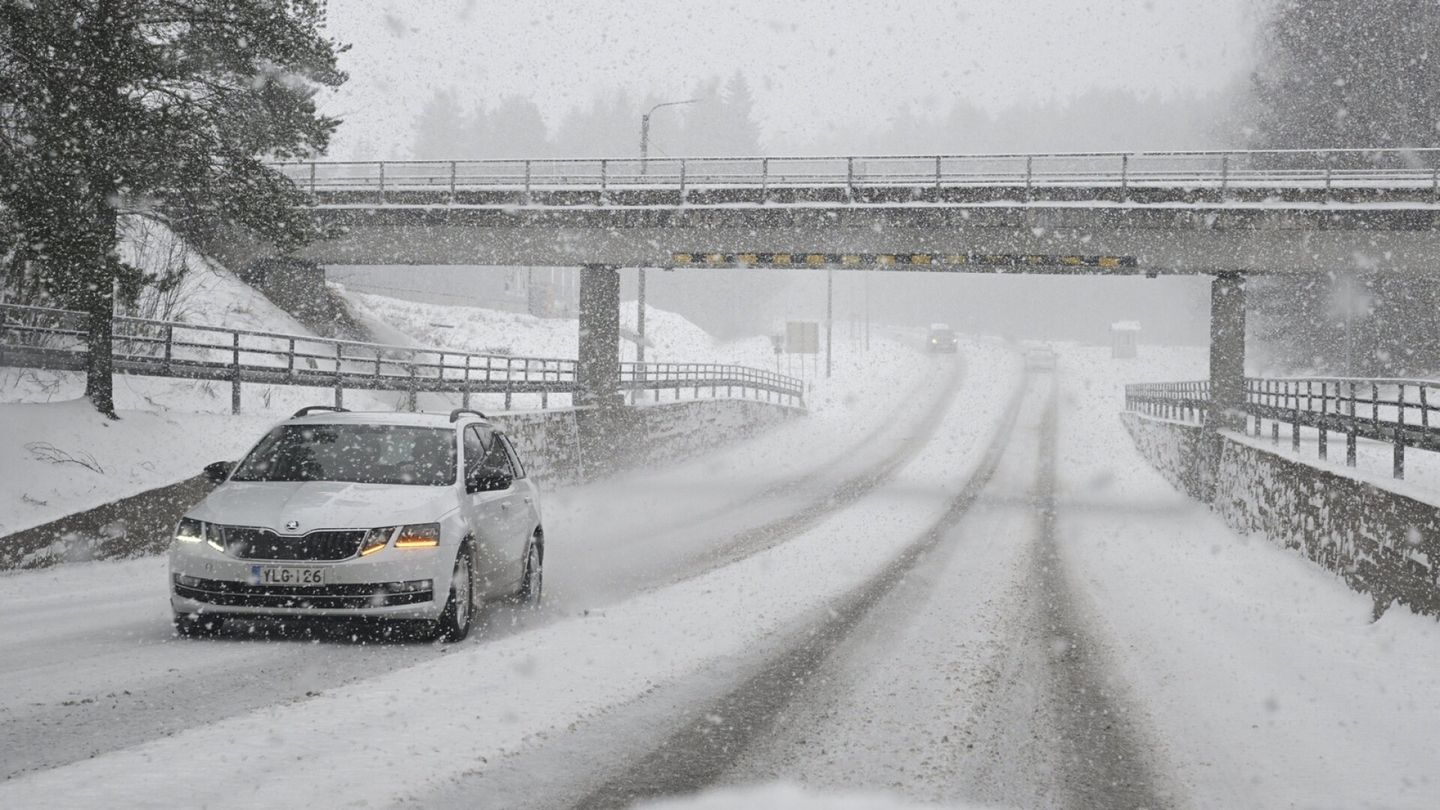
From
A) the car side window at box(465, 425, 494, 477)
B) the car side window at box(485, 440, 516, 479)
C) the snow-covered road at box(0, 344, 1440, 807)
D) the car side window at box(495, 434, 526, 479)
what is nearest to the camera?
the snow-covered road at box(0, 344, 1440, 807)

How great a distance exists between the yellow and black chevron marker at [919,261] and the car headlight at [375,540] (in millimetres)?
20648

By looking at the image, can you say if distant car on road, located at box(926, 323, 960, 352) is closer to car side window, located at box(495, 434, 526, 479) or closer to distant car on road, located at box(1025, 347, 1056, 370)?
distant car on road, located at box(1025, 347, 1056, 370)

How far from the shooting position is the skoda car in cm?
845

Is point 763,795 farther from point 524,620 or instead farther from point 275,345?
point 275,345

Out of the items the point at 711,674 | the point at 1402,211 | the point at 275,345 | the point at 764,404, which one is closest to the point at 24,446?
the point at 711,674

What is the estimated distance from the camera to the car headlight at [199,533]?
8531mm

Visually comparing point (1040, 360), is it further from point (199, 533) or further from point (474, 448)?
point (199, 533)

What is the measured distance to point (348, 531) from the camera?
8.54 metres

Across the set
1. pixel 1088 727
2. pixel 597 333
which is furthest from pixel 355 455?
pixel 597 333

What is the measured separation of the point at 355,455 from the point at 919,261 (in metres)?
20.1

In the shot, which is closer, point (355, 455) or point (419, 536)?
point (419, 536)

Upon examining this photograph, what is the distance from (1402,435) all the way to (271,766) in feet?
42.2

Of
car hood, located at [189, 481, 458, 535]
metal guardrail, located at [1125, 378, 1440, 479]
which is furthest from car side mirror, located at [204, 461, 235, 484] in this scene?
metal guardrail, located at [1125, 378, 1440, 479]

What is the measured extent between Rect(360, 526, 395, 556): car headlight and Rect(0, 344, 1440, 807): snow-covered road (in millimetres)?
671
